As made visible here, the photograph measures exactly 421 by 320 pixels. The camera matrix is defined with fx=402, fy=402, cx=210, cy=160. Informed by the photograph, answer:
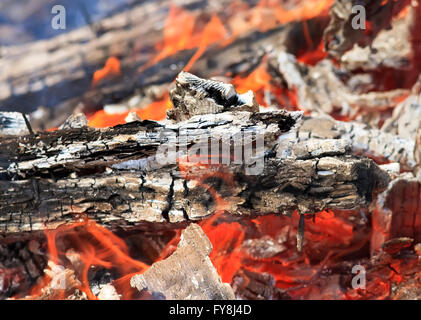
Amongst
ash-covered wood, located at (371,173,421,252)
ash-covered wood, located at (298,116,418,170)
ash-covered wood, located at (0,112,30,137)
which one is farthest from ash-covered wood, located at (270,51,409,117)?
ash-covered wood, located at (0,112,30,137)

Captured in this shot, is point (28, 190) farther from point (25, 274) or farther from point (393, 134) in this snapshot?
point (393, 134)

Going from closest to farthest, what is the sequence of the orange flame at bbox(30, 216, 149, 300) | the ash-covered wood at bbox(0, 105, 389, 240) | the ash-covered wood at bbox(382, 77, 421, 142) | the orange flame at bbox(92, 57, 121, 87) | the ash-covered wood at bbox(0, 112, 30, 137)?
the ash-covered wood at bbox(0, 105, 389, 240) < the orange flame at bbox(30, 216, 149, 300) < the ash-covered wood at bbox(0, 112, 30, 137) < the ash-covered wood at bbox(382, 77, 421, 142) < the orange flame at bbox(92, 57, 121, 87)

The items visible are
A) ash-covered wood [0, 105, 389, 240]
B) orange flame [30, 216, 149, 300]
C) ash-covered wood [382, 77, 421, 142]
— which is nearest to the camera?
ash-covered wood [0, 105, 389, 240]

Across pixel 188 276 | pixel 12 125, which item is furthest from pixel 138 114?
pixel 188 276

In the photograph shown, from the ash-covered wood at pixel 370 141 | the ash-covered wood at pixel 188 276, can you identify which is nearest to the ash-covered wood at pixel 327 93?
the ash-covered wood at pixel 370 141

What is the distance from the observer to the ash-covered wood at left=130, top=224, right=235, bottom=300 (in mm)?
1043

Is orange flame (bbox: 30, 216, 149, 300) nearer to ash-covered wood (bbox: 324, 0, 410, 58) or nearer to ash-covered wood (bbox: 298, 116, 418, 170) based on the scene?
ash-covered wood (bbox: 298, 116, 418, 170)

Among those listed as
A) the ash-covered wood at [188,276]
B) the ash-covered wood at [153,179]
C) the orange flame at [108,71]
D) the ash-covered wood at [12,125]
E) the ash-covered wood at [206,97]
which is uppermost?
the orange flame at [108,71]

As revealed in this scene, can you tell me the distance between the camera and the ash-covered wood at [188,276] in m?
1.04

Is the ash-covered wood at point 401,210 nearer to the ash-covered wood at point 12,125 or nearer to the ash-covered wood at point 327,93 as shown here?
the ash-covered wood at point 327,93

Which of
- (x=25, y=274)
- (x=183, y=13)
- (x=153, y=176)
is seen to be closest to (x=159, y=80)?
(x=183, y=13)

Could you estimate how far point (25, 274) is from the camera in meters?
1.19

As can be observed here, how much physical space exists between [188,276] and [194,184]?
0.24m
